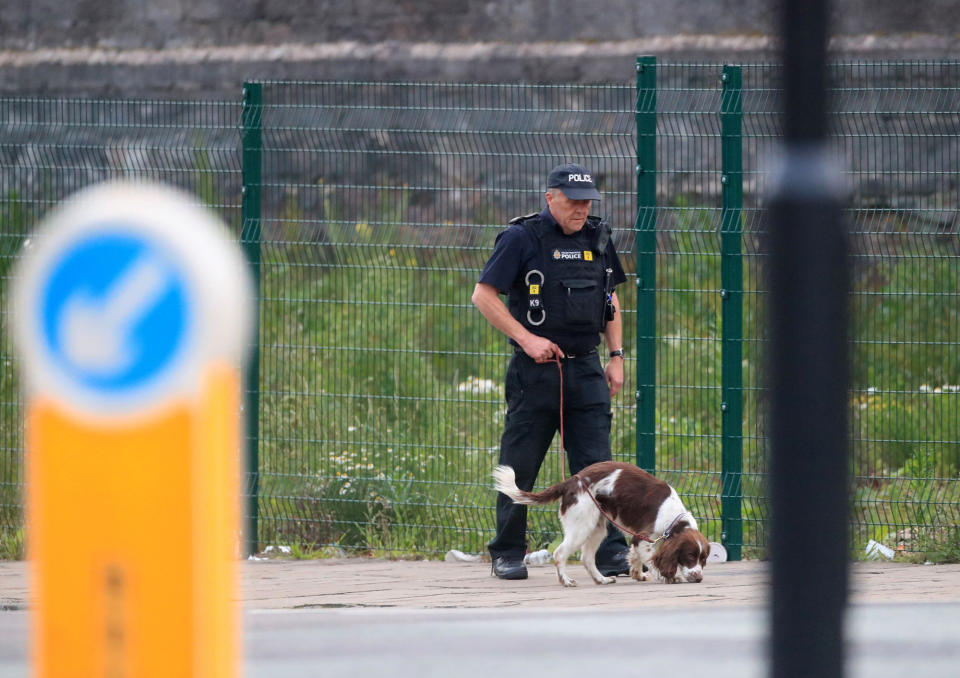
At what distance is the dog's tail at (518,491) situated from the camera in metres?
8.45

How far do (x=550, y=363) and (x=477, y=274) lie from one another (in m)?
1.27

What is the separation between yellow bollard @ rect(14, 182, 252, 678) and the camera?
2.42 metres

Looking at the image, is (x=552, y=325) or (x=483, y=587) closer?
(x=483, y=587)

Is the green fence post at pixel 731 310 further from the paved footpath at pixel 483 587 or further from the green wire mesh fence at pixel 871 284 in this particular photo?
the paved footpath at pixel 483 587

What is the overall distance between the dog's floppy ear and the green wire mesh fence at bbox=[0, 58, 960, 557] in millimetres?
874

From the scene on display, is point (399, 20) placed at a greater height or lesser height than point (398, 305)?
greater

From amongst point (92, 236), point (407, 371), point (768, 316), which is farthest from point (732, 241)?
point (92, 236)

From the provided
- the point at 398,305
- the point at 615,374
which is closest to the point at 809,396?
the point at 615,374

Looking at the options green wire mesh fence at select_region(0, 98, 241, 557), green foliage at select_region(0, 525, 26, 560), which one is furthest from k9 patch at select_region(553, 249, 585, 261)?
green foliage at select_region(0, 525, 26, 560)

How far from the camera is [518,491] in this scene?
8555 millimetres

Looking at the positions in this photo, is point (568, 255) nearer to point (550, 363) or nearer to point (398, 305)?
point (550, 363)

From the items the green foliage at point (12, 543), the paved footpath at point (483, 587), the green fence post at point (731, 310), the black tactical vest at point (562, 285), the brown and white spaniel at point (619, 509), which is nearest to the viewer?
the paved footpath at point (483, 587)

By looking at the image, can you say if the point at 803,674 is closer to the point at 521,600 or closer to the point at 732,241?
the point at 521,600

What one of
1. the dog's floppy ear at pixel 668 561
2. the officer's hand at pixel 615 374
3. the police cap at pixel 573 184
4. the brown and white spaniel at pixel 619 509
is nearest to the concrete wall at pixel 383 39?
the officer's hand at pixel 615 374
